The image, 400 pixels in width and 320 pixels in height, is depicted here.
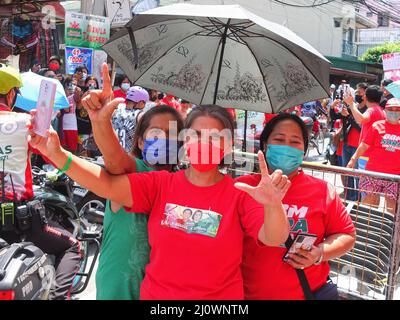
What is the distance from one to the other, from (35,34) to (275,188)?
444 inches

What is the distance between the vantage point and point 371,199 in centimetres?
371

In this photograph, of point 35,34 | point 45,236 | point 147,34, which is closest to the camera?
point 147,34

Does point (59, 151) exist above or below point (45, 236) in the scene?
above

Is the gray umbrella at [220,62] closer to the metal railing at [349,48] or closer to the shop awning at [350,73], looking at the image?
the shop awning at [350,73]

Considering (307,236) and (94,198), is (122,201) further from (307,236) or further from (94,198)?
(94,198)

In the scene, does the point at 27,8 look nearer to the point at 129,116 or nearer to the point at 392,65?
the point at 129,116

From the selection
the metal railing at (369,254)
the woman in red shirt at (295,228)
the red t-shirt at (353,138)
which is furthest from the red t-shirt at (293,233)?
the red t-shirt at (353,138)

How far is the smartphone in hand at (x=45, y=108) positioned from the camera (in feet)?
5.51

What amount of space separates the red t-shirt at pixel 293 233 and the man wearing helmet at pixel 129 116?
3.09 m

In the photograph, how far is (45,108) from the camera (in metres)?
1.70

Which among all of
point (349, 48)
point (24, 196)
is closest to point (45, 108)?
point (24, 196)

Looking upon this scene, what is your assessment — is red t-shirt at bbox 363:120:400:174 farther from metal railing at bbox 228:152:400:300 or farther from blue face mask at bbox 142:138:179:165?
blue face mask at bbox 142:138:179:165

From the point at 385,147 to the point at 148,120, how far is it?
12.3ft

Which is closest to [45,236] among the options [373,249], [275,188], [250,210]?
[250,210]
